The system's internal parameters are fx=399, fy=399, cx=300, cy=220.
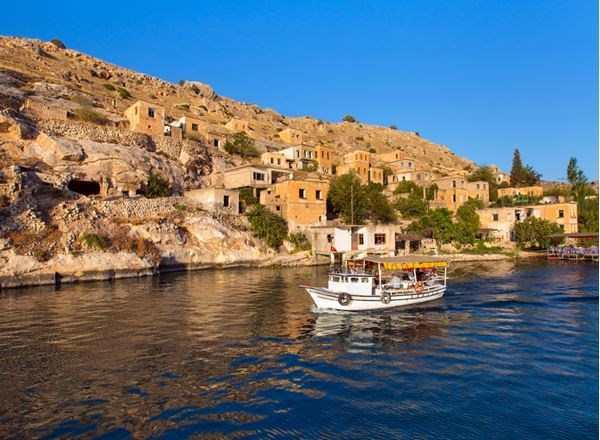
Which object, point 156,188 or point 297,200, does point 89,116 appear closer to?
point 156,188

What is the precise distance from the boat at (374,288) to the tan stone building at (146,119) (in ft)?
155

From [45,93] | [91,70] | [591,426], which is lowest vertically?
[591,426]

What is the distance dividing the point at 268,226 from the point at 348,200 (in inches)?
582

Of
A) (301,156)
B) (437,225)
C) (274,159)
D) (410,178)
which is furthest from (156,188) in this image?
(410,178)

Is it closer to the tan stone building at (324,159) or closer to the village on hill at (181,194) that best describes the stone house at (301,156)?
the village on hill at (181,194)

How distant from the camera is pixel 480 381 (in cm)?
1259

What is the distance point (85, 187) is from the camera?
4725cm

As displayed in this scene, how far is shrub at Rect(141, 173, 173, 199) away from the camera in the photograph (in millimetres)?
48219

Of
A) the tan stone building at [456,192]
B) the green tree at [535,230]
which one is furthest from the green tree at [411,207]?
the green tree at [535,230]

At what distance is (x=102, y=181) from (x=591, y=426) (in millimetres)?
47996

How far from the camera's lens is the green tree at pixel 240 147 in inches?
2790

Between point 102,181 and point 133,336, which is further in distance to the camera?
point 102,181

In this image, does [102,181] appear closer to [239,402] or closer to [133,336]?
[133,336]

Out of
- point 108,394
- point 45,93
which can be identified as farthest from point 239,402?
point 45,93
